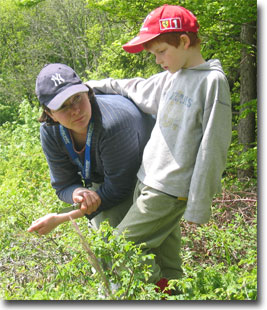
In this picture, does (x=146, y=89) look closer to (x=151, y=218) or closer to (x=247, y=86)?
(x=151, y=218)

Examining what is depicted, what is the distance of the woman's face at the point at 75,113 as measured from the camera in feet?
7.93

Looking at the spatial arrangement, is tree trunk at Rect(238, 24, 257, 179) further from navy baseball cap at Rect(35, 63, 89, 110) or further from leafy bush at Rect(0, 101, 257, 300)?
navy baseball cap at Rect(35, 63, 89, 110)

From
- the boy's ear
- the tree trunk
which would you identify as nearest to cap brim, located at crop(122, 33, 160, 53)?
the boy's ear

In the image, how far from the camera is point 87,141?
2.54 metres

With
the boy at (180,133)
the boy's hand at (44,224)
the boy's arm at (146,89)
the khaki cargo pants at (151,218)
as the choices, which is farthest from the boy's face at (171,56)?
the boy's hand at (44,224)

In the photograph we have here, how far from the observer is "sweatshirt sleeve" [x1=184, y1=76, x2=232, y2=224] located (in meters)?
2.20

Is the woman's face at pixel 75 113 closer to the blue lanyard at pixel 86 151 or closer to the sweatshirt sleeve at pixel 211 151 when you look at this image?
the blue lanyard at pixel 86 151

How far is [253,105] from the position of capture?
4402 millimetres

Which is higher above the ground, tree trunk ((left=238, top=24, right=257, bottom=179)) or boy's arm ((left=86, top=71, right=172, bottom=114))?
boy's arm ((left=86, top=71, right=172, bottom=114))

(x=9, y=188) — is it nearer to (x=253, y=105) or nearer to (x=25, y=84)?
(x=253, y=105)

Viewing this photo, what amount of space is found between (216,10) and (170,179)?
6.75 feet

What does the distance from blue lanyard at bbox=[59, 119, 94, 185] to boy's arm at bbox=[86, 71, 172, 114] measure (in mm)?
335

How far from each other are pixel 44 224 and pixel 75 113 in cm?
62

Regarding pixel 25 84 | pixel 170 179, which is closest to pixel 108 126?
pixel 170 179
